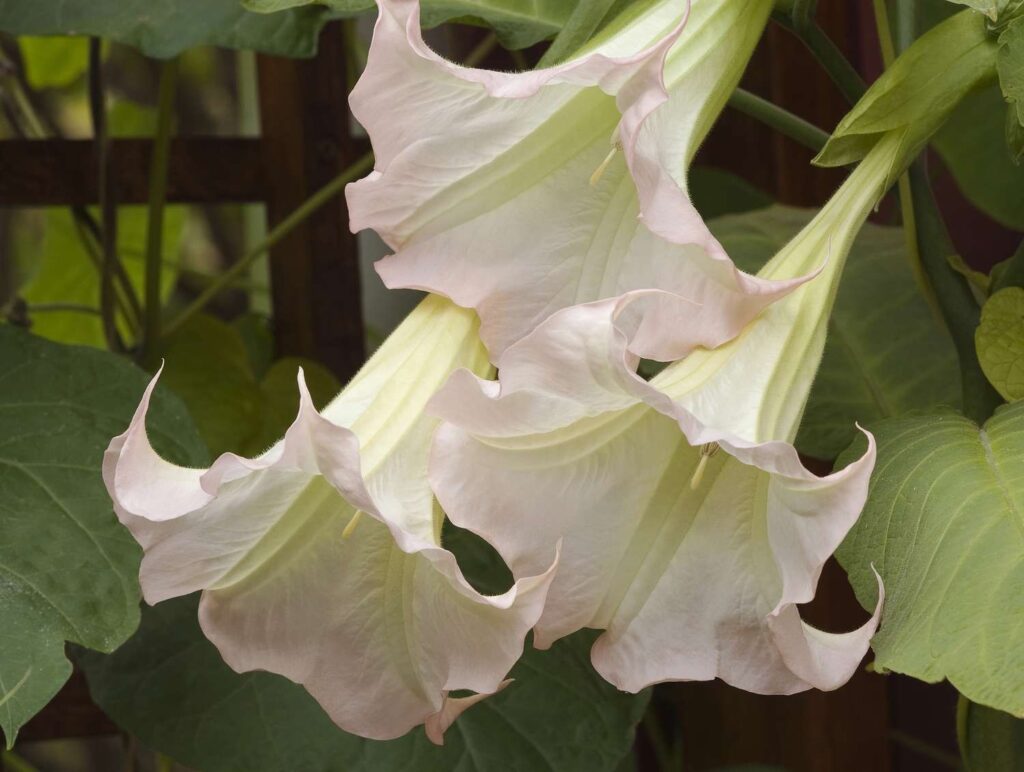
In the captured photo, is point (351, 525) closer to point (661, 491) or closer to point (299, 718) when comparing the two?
point (661, 491)

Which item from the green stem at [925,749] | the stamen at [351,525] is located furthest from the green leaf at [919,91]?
the green stem at [925,749]

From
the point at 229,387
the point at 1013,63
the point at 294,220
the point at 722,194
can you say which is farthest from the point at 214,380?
the point at 1013,63

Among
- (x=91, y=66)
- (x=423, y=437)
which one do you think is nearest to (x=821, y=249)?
(x=423, y=437)

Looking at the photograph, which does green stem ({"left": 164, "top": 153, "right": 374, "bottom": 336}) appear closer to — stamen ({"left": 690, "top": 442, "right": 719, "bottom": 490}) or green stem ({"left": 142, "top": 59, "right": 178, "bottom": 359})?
green stem ({"left": 142, "top": 59, "right": 178, "bottom": 359})

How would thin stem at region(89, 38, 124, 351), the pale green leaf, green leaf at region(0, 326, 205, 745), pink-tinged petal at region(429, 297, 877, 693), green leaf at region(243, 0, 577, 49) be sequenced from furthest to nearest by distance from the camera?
the pale green leaf, thin stem at region(89, 38, 124, 351), green leaf at region(243, 0, 577, 49), green leaf at region(0, 326, 205, 745), pink-tinged petal at region(429, 297, 877, 693)

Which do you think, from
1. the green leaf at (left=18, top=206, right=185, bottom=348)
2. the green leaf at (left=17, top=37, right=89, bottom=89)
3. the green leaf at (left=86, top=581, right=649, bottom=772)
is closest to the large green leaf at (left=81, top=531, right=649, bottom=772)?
the green leaf at (left=86, top=581, right=649, bottom=772)

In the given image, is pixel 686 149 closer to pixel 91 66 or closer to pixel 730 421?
pixel 730 421
